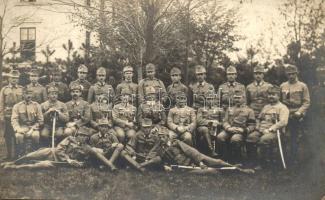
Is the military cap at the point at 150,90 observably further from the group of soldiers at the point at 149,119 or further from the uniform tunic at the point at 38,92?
the uniform tunic at the point at 38,92

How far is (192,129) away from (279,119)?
106cm

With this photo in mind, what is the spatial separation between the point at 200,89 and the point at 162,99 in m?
0.50

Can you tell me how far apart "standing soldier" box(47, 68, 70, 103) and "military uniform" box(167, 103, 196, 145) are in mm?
1414

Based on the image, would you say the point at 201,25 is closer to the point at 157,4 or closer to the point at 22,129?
the point at 157,4

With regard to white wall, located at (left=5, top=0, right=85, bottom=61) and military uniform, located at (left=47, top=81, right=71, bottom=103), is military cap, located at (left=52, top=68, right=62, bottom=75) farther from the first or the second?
white wall, located at (left=5, top=0, right=85, bottom=61)

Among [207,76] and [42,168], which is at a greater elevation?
[207,76]

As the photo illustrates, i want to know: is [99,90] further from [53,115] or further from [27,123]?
[27,123]

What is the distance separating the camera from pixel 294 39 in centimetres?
525

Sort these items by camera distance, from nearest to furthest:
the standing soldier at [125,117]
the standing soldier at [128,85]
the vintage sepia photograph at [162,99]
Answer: the vintage sepia photograph at [162,99] → the standing soldier at [125,117] → the standing soldier at [128,85]

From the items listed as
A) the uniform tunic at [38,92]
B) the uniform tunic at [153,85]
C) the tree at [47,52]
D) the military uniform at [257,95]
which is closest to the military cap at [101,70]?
the uniform tunic at [153,85]

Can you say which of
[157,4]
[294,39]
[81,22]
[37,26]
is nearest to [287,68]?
[294,39]

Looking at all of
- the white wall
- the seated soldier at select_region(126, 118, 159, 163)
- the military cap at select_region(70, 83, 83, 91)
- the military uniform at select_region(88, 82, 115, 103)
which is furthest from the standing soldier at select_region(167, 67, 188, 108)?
the white wall

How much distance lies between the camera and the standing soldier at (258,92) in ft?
17.6

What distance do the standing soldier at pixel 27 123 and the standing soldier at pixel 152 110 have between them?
4.23 ft
